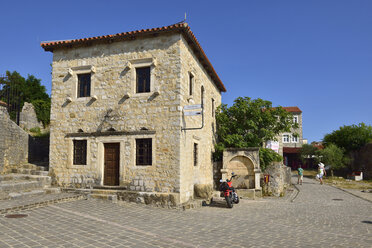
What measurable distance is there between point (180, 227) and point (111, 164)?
5197mm

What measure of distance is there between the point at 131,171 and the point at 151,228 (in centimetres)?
428

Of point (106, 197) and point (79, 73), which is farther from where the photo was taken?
point (79, 73)

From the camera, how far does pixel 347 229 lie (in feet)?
25.3

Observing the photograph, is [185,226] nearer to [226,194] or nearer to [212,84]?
[226,194]

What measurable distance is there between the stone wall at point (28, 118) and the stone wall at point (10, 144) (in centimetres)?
616

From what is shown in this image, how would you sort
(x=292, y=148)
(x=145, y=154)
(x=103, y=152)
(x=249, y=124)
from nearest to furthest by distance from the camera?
(x=145, y=154) → (x=103, y=152) → (x=249, y=124) → (x=292, y=148)

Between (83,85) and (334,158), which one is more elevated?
(83,85)

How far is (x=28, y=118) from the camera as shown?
20391 millimetres

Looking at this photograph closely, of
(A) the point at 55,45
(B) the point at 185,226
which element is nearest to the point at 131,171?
(B) the point at 185,226

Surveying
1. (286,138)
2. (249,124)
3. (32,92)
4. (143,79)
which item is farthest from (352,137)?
(32,92)

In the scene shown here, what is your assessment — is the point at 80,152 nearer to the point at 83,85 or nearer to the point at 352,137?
the point at 83,85

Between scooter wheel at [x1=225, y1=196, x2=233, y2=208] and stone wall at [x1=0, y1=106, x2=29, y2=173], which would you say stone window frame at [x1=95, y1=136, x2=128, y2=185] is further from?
stone wall at [x1=0, y1=106, x2=29, y2=173]

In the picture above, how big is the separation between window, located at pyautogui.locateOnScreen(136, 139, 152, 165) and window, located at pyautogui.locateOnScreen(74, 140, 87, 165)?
2433 millimetres

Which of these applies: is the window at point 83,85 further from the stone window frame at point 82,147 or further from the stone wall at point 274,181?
the stone wall at point 274,181
